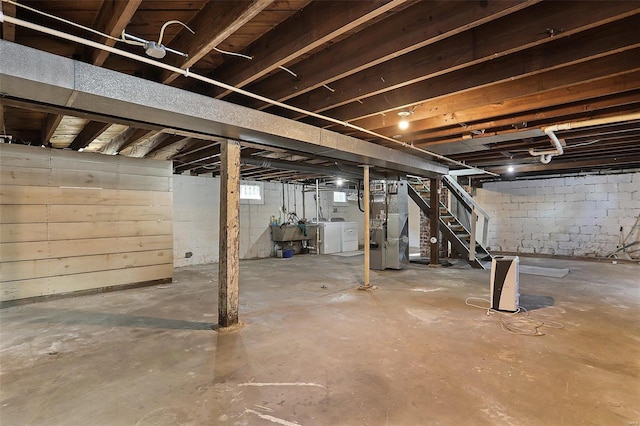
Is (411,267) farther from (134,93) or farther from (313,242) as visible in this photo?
(134,93)

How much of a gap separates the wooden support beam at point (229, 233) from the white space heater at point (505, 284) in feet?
9.55

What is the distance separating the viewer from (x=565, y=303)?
4043 mm

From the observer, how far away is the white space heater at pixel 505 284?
364 centimetres

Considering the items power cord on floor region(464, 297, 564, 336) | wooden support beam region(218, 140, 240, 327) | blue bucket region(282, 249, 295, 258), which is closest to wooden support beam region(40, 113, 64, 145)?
wooden support beam region(218, 140, 240, 327)

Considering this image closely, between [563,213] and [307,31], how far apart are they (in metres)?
9.18

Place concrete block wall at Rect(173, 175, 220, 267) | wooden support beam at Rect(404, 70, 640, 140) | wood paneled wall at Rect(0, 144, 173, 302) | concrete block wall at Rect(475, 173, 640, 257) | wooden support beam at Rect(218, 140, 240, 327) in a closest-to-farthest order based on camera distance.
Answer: wooden support beam at Rect(404, 70, 640, 140) → wooden support beam at Rect(218, 140, 240, 327) → wood paneled wall at Rect(0, 144, 173, 302) → concrete block wall at Rect(173, 175, 220, 267) → concrete block wall at Rect(475, 173, 640, 257)

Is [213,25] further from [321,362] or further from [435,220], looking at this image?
[435,220]

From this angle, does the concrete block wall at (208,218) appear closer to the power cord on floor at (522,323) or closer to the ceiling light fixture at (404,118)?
the ceiling light fixture at (404,118)

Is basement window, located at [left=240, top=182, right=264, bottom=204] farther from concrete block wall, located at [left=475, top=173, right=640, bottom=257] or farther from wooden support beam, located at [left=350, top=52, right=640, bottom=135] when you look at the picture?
concrete block wall, located at [left=475, top=173, right=640, bottom=257]

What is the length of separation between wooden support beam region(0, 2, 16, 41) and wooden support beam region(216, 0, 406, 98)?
1229 millimetres

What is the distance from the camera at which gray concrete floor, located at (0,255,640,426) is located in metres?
1.88

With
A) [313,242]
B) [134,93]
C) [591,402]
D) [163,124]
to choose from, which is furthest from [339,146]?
[313,242]

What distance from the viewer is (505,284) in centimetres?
369

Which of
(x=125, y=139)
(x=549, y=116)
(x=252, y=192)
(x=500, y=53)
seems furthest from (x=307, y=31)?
(x=252, y=192)
